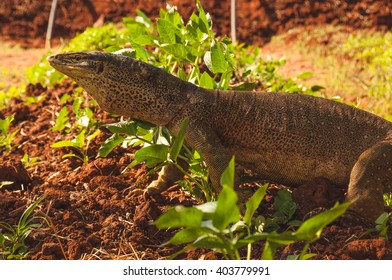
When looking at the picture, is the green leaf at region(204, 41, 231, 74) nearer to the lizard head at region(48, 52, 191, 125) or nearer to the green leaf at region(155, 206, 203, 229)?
the lizard head at region(48, 52, 191, 125)

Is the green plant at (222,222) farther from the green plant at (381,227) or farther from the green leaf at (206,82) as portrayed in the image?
the green leaf at (206,82)

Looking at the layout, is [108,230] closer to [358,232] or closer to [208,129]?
[208,129]

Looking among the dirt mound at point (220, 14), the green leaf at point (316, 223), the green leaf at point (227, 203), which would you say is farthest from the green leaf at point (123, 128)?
the dirt mound at point (220, 14)

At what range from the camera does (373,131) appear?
439 cm

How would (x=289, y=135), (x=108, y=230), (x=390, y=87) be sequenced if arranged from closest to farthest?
1. (x=108, y=230)
2. (x=289, y=135)
3. (x=390, y=87)

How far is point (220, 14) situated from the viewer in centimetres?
1145

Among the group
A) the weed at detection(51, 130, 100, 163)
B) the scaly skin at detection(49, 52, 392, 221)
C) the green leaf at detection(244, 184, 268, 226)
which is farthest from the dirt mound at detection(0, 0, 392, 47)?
the green leaf at detection(244, 184, 268, 226)

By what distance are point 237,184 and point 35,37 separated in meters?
8.52

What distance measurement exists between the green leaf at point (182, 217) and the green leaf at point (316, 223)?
419 mm

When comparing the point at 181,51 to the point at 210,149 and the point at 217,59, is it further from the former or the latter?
the point at 210,149

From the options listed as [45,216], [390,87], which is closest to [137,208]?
[45,216]

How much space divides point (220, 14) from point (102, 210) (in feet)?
24.9

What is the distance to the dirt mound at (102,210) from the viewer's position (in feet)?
12.5

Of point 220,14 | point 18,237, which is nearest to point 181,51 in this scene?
point 18,237
